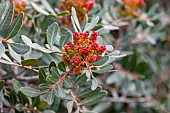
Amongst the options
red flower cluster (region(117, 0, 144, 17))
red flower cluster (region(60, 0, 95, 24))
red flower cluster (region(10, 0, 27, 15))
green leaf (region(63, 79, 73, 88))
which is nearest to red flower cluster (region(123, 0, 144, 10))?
red flower cluster (region(117, 0, 144, 17))

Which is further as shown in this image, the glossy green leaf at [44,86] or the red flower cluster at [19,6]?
the red flower cluster at [19,6]

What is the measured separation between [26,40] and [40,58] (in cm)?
30

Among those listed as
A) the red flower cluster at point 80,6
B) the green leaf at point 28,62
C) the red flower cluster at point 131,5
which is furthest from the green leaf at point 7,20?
the red flower cluster at point 131,5

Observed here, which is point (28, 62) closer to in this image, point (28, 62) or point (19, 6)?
point (28, 62)

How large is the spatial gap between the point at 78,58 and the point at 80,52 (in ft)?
0.06

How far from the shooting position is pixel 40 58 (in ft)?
3.70

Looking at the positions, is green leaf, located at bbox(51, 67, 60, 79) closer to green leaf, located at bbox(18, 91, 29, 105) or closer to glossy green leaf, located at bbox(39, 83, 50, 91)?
glossy green leaf, located at bbox(39, 83, 50, 91)

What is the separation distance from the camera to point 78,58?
825mm

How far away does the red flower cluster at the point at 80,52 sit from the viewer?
826mm

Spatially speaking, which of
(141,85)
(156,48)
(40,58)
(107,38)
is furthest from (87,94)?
(156,48)

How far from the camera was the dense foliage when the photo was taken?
85 cm

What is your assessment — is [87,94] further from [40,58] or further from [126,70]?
[126,70]

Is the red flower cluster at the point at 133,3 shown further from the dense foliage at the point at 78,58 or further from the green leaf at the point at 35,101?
the green leaf at the point at 35,101

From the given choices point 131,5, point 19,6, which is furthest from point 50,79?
point 131,5
